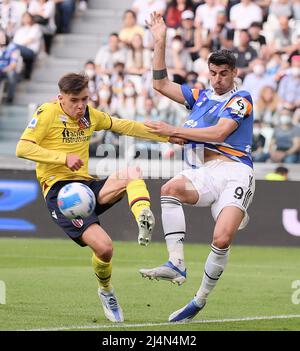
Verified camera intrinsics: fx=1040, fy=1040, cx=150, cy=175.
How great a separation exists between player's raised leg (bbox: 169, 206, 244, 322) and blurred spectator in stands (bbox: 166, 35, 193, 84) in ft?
38.2

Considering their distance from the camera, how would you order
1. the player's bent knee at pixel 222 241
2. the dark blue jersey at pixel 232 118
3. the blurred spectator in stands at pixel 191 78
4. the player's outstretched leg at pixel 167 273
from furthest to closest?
the blurred spectator in stands at pixel 191 78
the dark blue jersey at pixel 232 118
the player's bent knee at pixel 222 241
the player's outstretched leg at pixel 167 273

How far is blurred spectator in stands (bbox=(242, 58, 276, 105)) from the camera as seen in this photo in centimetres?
2034

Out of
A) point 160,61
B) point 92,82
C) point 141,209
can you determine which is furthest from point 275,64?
point 141,209

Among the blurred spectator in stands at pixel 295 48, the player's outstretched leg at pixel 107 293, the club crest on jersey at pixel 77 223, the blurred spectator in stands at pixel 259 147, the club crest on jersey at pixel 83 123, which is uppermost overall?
the club crest on jersey at pixel 83 123

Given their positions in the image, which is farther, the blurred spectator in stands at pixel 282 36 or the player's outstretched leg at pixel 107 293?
the blurred spectator in stands at pixel 282 36

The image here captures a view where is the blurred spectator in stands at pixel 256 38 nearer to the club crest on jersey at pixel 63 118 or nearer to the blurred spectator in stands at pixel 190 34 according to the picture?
the blurred spectator in stands at pixel 190 34

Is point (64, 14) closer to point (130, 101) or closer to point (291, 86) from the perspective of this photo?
point (130, 101)

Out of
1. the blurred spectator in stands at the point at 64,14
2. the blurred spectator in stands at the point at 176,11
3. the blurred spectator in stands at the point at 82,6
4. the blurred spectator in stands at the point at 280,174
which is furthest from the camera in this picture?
the blurred spectator in stands at the point at 82,6

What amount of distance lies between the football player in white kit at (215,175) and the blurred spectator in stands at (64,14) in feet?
44.8

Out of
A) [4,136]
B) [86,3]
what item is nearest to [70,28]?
[86,3]

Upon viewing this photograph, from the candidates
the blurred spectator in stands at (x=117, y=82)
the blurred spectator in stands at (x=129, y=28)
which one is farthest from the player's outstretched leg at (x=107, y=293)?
the blurred spectator in stands at (x=129, y=28)

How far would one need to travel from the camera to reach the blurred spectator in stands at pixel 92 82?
824 inches

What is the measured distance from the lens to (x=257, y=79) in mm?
20484

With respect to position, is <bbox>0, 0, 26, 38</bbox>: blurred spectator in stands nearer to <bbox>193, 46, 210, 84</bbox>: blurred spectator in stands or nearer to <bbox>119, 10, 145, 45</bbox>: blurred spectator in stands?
<bbox>119, 10, 145, 45</bbox>: blurred spectator in stands
